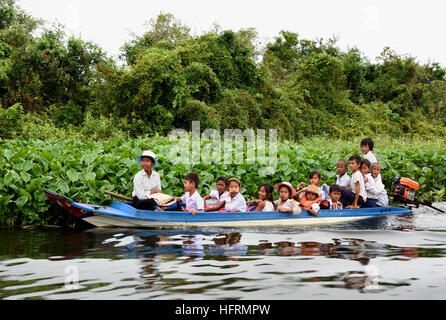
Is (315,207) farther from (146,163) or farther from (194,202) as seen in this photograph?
(146,163)

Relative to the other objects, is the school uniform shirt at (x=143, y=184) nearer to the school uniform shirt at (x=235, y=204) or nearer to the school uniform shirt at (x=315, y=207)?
the school uniform shirt at (x=235, y=204)

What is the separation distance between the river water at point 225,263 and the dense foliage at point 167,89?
879 centimetres

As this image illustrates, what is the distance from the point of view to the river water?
431 cm

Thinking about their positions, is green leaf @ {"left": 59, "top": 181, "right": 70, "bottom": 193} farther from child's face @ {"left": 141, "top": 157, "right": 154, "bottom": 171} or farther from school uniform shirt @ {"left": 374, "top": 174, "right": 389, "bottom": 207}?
school uniform shirt @ {"left": 374, "top": 174, "right": 389, "bottom": 207}

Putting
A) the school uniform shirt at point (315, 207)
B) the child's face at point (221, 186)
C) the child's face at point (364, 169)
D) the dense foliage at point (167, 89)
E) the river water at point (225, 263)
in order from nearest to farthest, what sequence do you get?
the river water at point (225, 263)
the school uniform shirt at point (315, 207)
the child's face at point (221, 186)
the child's face at point (364, 169)
the dense foliage at point (167, 89)

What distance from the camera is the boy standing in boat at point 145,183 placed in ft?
24.9

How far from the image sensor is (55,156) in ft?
27.5

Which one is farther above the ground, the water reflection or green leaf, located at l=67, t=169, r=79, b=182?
green leaf, located at l=67, t=169, r=79, b=182

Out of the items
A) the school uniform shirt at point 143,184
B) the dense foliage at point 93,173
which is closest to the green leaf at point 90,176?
the dense foliage at point 93,173

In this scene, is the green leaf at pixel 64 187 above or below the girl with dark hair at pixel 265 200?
above

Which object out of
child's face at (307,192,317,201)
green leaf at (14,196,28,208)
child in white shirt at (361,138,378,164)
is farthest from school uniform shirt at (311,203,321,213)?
green leaf at (14,196,28,208)

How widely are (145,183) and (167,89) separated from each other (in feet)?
31.1

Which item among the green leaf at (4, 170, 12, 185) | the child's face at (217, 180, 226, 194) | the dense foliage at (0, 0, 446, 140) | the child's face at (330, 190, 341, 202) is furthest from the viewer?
the dense foliage at (0, 0, 446, 140)
